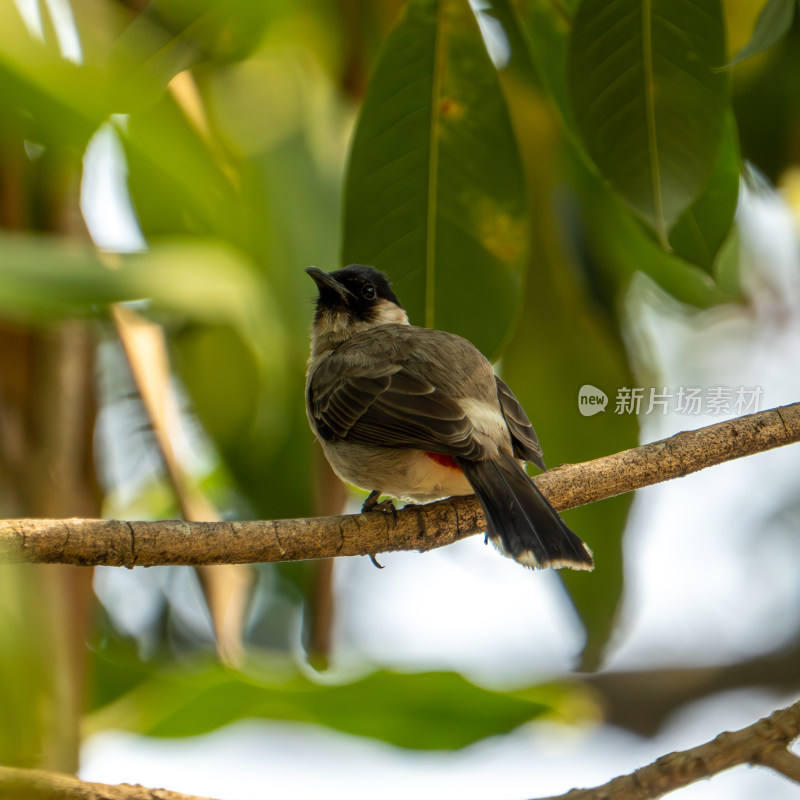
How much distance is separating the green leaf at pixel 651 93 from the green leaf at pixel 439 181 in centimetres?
31

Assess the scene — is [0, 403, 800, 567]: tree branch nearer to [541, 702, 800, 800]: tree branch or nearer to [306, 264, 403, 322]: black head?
[541, 702, 800, 800]: tree branch

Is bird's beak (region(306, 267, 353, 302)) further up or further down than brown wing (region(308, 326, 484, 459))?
further up

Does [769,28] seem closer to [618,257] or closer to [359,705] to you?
[618,257]

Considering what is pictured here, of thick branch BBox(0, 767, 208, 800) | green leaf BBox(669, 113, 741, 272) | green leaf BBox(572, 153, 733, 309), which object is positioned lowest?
thick branch BBox(0, 767, 208, 800)

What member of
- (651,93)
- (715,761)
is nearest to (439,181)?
(651,93)

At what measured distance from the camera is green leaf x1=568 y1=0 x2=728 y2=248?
6.89ft

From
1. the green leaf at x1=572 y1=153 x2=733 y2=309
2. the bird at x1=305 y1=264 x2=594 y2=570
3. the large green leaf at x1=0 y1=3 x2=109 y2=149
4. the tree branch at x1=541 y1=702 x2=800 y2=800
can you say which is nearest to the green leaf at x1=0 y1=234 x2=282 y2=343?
the large green leaf at x1=0 y1=3 x2=109 y2=149

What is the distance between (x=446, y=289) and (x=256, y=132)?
112cm

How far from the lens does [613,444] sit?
278 cm

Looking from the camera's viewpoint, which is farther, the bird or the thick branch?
the bird

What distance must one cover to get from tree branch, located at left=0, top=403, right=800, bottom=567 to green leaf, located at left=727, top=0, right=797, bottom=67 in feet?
2.27

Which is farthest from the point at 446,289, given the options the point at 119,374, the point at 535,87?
the point at 119,374

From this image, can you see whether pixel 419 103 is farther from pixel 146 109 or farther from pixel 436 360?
pixel 146 109

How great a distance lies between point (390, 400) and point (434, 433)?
0.71ft
